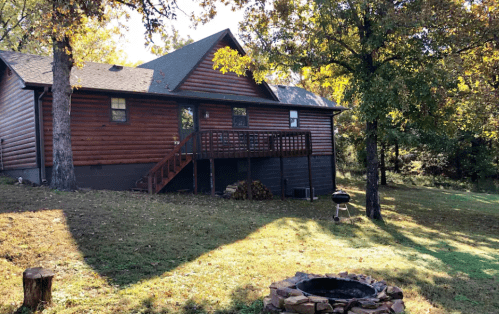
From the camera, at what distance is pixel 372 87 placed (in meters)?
13.2

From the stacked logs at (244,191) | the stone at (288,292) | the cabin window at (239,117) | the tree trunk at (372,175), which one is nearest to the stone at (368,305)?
the stone at (288,292)

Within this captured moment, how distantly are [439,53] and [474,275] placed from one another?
28.1ft

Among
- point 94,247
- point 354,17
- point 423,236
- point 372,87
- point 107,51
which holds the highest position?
point 107,51

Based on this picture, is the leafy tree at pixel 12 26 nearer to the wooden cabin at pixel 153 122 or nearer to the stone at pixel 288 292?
the wooden cabin at pixel 153 122

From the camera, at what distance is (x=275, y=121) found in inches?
891

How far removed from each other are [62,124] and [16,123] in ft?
14.8

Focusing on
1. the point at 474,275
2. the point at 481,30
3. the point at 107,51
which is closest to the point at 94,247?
the point at 474,275

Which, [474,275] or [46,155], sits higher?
[46,155]

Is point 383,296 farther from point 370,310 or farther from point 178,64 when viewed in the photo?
point 178,64

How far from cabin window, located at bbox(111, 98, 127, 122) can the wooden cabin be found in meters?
0.04

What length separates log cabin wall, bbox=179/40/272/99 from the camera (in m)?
19.2

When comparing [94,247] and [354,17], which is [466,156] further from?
[94,247]

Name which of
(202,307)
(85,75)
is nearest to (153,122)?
(85,75)

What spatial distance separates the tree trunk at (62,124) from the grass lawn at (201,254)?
30.1 inches
